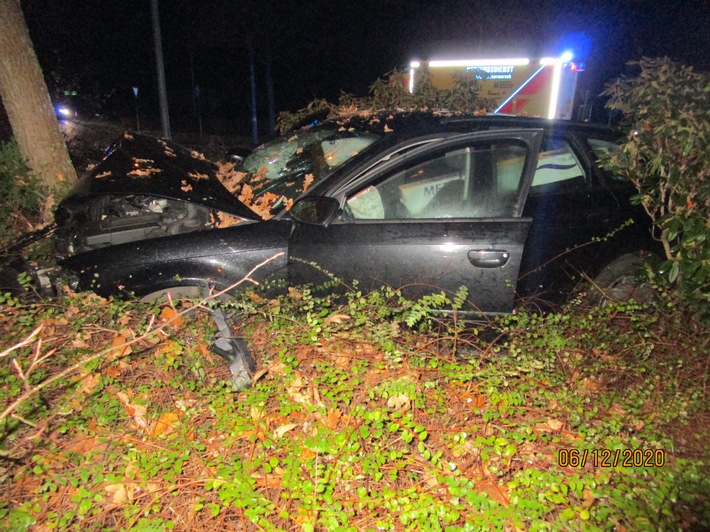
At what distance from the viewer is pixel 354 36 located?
1862 cm

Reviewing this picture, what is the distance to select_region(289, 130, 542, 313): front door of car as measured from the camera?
268 centimetres

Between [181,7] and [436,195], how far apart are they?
18.6 metres

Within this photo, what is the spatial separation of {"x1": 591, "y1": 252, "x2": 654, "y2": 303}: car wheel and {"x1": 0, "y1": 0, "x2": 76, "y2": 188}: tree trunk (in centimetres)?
550

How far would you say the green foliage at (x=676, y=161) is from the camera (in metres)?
2.61

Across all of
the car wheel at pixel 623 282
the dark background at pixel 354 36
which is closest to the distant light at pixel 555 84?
the car wheel at pixel 623 282

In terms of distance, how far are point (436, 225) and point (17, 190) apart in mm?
4447

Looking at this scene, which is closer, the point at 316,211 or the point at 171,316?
the point at 171,316

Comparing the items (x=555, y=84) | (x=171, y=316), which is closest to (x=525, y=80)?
(x=555, y=84)

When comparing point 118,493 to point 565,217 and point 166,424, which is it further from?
point 565,217

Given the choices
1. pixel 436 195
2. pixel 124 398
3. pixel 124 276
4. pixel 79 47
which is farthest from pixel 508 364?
pixel 79 47

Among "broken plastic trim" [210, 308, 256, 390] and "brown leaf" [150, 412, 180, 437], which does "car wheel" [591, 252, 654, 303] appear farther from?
"brown leaf" [150, 412, 180, 437]

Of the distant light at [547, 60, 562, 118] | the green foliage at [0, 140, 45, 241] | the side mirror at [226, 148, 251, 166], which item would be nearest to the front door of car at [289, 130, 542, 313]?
the side mirror at [226, 148, 251, 166]

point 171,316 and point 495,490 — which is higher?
point 171,316

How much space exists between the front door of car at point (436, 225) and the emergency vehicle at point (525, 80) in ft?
21.9
